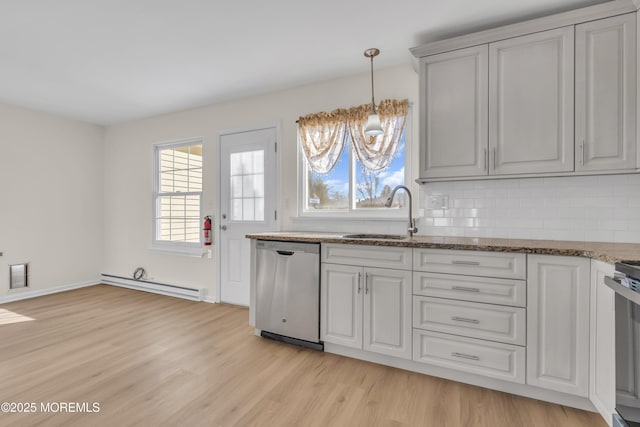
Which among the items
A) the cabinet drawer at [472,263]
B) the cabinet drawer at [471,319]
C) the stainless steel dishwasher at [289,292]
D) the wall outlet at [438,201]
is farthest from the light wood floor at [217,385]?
the wall outlet at [438,201]

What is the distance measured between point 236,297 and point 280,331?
1311mm

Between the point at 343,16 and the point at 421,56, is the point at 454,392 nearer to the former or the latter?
the point at 421,56

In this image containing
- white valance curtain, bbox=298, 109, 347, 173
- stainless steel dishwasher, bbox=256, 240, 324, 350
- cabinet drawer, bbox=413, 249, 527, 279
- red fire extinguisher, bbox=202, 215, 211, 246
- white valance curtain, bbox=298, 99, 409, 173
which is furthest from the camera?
red fire extinguisher, bbox=202, 215, 211, 246

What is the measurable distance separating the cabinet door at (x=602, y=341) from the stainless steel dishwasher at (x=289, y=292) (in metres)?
1.72

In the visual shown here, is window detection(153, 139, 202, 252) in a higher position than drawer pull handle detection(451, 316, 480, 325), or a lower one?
higher

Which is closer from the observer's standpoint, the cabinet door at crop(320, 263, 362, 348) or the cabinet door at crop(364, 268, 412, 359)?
the cabinet door at crop(364, 268, 412, 359)

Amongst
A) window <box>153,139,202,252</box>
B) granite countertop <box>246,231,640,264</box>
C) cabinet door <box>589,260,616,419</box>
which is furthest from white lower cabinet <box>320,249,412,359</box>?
window <box>153,139,202,252</box>

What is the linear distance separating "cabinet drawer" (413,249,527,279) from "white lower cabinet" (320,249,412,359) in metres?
0.16

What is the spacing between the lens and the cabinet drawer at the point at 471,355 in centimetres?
192

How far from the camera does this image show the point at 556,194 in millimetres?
2357

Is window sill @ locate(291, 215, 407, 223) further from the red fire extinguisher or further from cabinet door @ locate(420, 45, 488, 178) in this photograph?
the red fire extinguisher

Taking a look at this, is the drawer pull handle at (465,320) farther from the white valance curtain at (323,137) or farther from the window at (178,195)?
the window at (178,195)

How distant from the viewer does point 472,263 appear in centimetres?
202

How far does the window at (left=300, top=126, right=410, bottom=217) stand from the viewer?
295 centimetres
